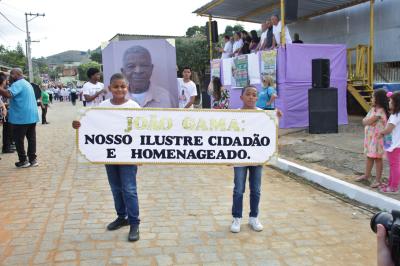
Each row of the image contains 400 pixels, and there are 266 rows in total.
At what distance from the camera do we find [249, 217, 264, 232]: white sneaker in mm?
4387

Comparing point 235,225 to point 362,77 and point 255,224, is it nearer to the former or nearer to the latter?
point 255,224

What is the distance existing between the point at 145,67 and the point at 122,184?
4421mm

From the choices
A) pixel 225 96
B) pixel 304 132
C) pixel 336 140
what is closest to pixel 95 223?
pixel 225 96

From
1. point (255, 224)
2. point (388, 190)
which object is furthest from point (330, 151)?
point (255, 224)

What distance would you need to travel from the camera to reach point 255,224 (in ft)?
14.5

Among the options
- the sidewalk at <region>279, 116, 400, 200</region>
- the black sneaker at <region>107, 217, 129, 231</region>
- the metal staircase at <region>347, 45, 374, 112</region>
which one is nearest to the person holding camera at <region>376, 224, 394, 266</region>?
the black sneaker at <region>107, 217, 129, 231</region>

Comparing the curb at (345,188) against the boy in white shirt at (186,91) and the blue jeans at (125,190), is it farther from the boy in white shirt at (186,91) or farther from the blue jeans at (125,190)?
the boy in white shirt at (186,91)

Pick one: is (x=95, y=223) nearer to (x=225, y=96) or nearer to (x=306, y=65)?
(x=225, y=96)

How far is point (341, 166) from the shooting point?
7184 mm

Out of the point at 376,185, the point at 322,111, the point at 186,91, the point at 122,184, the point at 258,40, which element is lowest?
the point at 376,185

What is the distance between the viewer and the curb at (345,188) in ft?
16.5

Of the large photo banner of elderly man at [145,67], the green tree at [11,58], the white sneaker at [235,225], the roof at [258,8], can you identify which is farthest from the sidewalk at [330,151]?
the green tree at [11,58]

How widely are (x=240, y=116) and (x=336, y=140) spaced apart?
5920 mm

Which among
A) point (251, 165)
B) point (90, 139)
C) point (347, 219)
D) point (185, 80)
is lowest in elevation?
point (347, 219)
